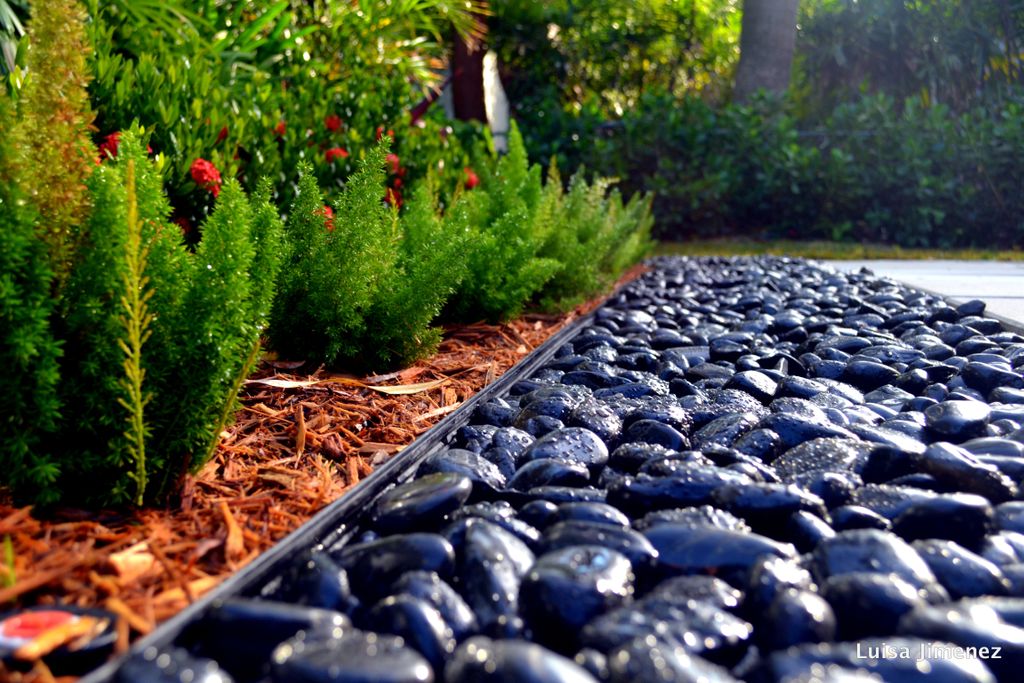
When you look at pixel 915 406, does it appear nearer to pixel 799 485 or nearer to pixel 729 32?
pixel 799 485

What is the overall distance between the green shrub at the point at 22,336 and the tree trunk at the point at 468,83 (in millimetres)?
7679

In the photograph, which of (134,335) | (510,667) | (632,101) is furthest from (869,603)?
(632,101)

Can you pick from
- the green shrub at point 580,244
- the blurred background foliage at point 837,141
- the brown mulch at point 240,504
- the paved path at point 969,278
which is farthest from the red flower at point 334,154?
the blurred background foliage at point 837,141

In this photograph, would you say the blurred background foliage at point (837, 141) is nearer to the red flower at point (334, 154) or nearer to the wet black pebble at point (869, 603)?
the red flower at point (334, 154)

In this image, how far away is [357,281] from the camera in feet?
7.86

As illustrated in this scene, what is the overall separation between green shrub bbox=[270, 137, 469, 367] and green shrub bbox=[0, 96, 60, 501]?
92cm

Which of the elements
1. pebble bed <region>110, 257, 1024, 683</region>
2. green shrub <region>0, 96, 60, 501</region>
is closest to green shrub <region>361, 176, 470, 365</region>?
pebble bed <region>110, 257, 1024, 683</region>

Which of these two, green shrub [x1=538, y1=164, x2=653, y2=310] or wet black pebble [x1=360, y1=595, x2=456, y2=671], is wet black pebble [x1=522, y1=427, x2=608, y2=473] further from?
Result: green shrub [x1=538, y1=164, x2=653, y2=310]

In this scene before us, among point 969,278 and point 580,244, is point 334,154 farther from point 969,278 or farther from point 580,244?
point 969,278

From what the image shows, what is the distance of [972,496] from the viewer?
1518mm

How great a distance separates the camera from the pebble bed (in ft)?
3.39

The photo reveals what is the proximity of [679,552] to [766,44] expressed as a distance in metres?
9.40

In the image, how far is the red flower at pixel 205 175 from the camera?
284 cm

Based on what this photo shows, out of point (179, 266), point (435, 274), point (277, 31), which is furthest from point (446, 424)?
point (277, 31)
